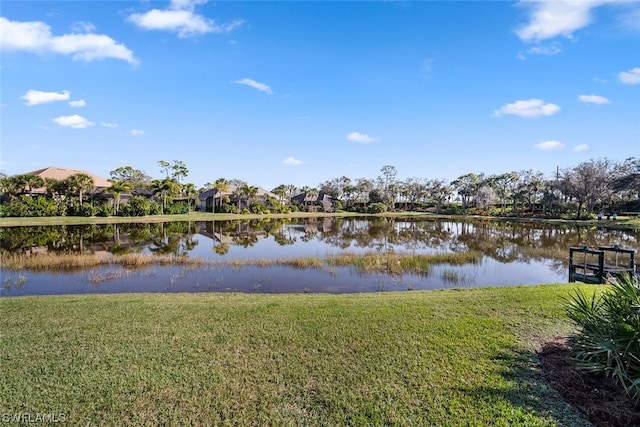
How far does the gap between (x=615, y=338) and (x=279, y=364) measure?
14.4ft

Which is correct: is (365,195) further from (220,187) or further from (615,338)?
(615,338)

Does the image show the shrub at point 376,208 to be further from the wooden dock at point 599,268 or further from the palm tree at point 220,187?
the wooden dock at point 599,268

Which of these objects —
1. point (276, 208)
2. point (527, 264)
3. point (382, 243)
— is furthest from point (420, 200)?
point (527, 264)

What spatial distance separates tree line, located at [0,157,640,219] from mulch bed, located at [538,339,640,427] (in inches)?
1740

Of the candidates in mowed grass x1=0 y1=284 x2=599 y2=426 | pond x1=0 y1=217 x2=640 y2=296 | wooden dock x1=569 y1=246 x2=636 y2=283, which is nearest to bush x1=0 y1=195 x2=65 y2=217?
pond x1=0 y1=217 x2=640 y2=296

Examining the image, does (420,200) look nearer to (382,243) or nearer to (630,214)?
(630,214)

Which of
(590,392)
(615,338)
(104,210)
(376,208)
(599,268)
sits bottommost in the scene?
(590,392)

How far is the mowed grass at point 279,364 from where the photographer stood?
3.81 metres

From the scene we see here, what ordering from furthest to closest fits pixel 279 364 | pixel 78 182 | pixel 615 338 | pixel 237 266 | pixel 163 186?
pixel 163 186 < pixel 78 182 < pixel 237 266 < pixel 279 364 < pixel 615 338

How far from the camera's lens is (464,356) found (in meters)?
5.06

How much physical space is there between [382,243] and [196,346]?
19495mm

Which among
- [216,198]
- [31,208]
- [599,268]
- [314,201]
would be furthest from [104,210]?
[599,268]

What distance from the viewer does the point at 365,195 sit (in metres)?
78.9

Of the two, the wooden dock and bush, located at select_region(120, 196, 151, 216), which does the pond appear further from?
bush, located at select_region(120, 196, 151, 216)
